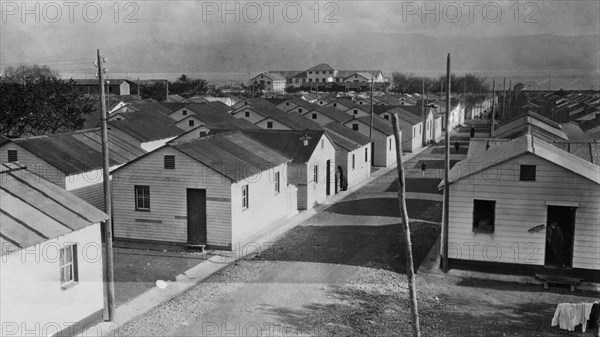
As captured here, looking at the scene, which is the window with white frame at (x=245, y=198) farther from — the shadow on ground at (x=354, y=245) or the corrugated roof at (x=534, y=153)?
the corrugated roof at (x=534, y=153)

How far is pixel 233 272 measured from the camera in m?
20.1

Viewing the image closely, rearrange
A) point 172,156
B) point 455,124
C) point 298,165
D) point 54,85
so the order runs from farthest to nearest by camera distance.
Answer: point 455,124 → point 54,85 → point 298,165 → point 172,156

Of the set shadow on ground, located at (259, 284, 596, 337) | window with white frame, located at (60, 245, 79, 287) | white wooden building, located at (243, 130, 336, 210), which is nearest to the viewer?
window with white frame, located at (60, 245, 79, 287)

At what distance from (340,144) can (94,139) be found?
15.4 metres

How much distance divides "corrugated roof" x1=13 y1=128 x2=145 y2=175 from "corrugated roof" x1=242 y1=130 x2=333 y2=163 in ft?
24.4

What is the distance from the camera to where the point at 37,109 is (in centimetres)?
4388

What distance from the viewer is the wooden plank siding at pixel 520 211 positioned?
18891 millimetres

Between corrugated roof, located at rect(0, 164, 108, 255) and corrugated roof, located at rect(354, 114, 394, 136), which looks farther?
corrugated roof, located at rect(354, 114, 394, 136)

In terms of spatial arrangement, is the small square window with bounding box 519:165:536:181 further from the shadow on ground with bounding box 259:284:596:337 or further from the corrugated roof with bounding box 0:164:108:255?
the corrugated roof with bounding box 0:164:108:255

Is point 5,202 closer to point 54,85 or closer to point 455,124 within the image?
point 54,85

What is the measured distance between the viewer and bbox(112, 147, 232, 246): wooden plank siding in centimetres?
2281

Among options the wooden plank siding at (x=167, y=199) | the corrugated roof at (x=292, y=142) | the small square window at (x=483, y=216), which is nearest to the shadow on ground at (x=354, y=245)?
the wooden plank siding at (x=167, y=199)

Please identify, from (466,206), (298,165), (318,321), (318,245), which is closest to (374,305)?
(318,321)

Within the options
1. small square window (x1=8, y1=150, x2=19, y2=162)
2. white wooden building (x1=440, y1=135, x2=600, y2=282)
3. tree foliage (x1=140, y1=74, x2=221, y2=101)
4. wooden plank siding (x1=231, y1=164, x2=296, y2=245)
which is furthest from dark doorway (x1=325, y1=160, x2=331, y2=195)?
tree foliage (x1=140, y1=74, x2=221, y2=101)
